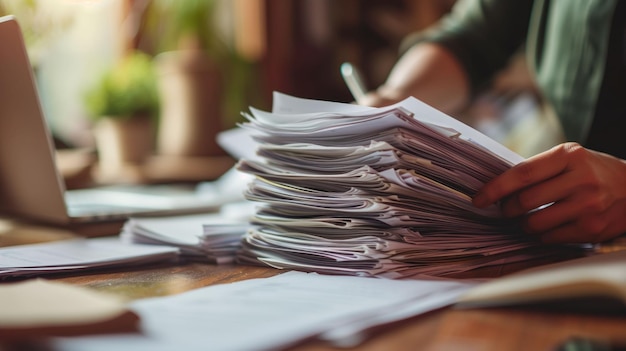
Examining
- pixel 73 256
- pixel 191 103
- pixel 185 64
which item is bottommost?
pixel 73 256

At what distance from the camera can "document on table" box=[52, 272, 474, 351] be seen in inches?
Answer: 14.4

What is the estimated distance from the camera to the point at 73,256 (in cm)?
69

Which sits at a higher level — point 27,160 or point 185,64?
point 185,64

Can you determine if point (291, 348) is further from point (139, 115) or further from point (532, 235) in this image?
point (139, 115)

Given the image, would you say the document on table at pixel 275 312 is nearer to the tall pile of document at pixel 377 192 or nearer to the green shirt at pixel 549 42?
the tall pile of document at pixel 377 192

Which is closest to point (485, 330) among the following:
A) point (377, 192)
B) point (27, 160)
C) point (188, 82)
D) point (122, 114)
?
point (377, 192)

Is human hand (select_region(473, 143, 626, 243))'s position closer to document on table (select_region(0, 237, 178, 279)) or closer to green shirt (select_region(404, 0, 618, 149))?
document on table (select_region(0, 237, 178, 279))

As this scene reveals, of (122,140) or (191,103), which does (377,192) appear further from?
(191,103)

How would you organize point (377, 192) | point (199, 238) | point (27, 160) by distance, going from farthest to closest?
point (27, 160)
point (199, 238)
point (377, 192)

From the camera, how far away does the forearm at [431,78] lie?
126 centimetres

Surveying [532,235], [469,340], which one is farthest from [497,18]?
[469,340]

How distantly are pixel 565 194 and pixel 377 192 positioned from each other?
0.59 feet

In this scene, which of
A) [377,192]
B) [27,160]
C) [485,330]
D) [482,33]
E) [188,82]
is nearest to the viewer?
[485,330]

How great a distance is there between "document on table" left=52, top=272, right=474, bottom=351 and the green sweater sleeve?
0.90 meters
